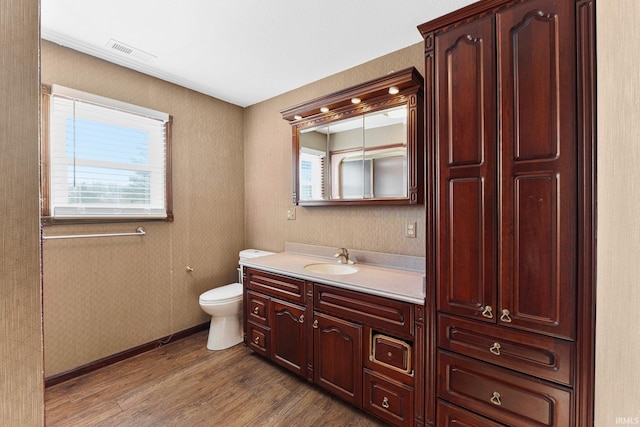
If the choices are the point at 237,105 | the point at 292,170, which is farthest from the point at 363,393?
the point at 237,105

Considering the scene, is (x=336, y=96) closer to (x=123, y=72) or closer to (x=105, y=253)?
(x=123, y=72)

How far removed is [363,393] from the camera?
65.4 inches

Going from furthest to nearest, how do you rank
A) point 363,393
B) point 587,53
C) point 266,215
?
1. point 266,215
2. point 363,393
3. point 587,53

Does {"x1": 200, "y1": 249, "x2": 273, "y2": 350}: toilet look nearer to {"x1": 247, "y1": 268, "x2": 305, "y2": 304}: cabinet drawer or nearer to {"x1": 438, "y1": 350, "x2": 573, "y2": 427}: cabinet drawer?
{"x1": 247, "y1": 268, "x2": 305, "y2": 304}: cabinet drawer

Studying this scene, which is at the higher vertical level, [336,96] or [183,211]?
[336,96]

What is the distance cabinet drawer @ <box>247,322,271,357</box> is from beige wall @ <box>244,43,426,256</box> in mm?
866

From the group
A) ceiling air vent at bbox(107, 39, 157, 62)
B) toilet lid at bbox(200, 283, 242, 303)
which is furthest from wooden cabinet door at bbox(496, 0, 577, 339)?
ceiling air vent at bbox(107, 39, 157, 62)

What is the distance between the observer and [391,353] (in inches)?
60.9

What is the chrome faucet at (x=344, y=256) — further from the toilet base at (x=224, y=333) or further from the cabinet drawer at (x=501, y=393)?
the toilet base at (x=224, y=333)

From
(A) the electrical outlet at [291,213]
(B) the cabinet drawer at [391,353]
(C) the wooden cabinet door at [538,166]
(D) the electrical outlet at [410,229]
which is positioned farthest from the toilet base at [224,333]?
(C) the wooden cabinet door at [538,166]

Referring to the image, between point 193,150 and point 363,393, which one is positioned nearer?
point 363,393

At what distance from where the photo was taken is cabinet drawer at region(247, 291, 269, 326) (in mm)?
2205

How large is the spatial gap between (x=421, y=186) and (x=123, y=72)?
264 cm

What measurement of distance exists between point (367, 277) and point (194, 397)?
4.85 ft
